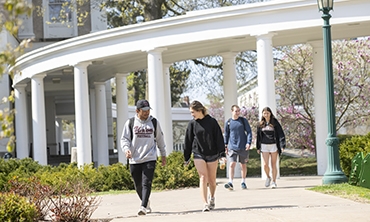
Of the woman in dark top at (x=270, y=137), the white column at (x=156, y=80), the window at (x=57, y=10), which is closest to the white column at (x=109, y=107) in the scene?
the window at (x=57, y=10)

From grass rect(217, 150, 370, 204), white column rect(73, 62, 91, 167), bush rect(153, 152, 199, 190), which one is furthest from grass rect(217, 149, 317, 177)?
bush rect(153, 152, 199, 190)

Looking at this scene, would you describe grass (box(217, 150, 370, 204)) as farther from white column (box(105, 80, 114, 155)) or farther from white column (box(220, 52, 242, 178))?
white column (box(105, 80, 114, 155))

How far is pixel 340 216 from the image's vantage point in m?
9.96

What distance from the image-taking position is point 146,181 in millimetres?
11438

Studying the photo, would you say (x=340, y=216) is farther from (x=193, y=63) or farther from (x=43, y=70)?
(x=193, y=63)

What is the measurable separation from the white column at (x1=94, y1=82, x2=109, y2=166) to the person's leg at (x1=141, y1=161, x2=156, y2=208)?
1988 cm

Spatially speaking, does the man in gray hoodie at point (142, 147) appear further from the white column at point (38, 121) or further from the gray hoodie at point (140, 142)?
the white column at point (38, 121)

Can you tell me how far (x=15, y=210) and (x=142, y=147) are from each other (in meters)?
2.38

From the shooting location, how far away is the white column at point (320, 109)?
2162 cm

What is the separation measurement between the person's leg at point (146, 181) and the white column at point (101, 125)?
65.2 feet

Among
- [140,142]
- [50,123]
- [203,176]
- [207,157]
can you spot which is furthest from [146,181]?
[50,123]

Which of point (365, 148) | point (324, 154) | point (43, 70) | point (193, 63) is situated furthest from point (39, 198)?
point (193, 63)

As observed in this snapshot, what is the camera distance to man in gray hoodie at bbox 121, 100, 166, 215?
11477mm

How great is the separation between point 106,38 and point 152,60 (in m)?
1.98
